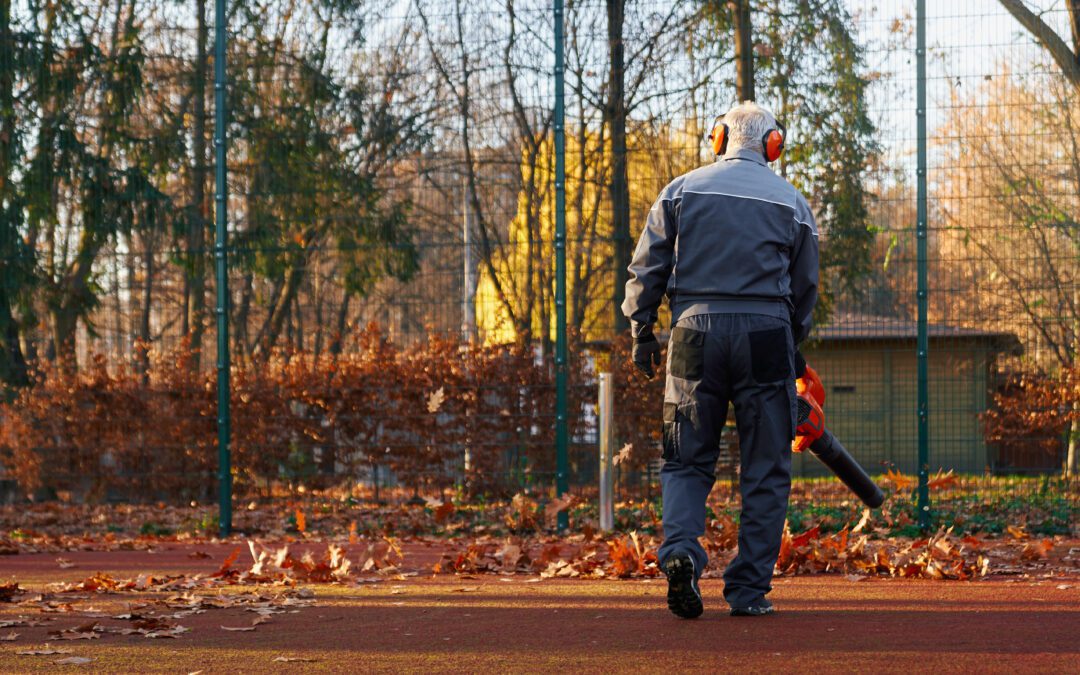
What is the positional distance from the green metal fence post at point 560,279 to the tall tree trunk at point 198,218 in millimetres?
3432

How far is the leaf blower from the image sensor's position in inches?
213

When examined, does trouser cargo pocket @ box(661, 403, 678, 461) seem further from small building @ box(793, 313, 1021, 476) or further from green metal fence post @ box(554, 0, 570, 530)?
small building @ box(793, 313, 1021, 476)

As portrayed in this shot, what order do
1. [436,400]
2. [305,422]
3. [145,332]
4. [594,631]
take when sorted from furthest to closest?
[145,332]
[305,422]
[436,400]
[594,631]

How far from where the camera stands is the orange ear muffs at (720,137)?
548 cm

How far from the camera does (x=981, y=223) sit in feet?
30.0

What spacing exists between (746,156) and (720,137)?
21 cm

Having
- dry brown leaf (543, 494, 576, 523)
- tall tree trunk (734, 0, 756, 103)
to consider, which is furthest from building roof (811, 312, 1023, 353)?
dry brown leaf (543, 494, 576, 523)

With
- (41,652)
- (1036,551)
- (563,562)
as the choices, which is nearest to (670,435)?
(563,562)

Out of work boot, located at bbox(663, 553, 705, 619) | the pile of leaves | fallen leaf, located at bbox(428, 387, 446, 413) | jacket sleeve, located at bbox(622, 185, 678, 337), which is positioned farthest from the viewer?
fallen leaf, located at bbox(428, 387, 446, 413)

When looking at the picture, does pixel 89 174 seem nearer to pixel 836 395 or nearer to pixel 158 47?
pixel 158 47

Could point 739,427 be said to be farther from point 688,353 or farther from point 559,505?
point 559,505

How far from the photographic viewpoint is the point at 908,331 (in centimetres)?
923

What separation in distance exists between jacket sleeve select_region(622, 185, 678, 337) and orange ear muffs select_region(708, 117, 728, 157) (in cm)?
42

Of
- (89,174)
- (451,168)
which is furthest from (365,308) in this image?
(89,174)
